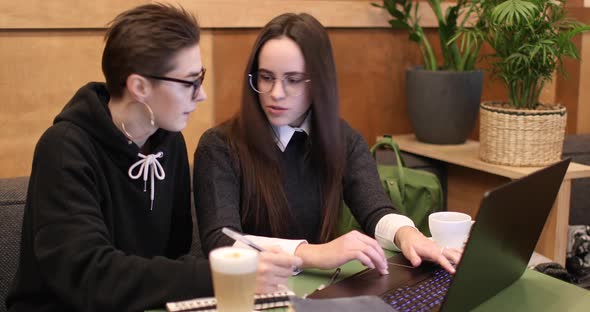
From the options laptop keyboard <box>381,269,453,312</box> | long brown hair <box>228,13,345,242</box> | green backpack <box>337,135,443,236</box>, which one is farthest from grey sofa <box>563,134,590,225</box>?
laptop keyboard <box>381,269,453,312</box>

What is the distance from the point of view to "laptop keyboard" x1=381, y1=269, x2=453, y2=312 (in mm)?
1270

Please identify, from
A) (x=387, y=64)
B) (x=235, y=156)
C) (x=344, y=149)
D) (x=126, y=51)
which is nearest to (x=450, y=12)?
(x=387, y=64)

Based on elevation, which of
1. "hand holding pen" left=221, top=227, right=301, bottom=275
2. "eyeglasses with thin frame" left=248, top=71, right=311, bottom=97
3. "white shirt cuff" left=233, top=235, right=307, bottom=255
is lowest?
"white shirt cuff" left=233, top=235, right=307, bottom=255

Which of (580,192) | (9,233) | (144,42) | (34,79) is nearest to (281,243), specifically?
(144,42)

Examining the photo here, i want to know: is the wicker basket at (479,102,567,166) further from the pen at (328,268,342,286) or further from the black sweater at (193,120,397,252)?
the pen at (328,268,342,286)

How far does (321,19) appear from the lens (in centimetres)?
281

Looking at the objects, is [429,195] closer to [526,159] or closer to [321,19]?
[526,159]

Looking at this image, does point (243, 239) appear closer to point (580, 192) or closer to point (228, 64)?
point (228, 64)

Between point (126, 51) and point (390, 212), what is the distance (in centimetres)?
74

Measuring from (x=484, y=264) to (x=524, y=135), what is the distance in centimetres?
142

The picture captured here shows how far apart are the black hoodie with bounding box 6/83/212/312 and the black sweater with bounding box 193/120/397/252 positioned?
0.10 meters

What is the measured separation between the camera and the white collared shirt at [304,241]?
1.54m

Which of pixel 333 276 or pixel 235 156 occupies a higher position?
pixel 235 156

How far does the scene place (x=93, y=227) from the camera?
1.37 m
